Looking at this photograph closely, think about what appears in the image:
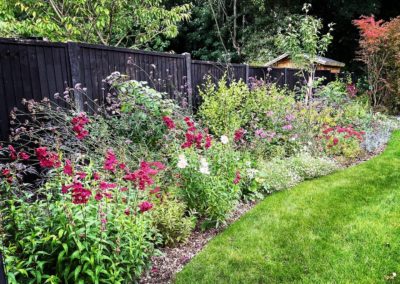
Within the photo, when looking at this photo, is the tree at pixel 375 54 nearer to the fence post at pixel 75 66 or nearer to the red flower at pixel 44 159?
the fence post at pixel 75 66

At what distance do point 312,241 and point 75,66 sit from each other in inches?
115

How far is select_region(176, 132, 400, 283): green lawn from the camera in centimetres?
238

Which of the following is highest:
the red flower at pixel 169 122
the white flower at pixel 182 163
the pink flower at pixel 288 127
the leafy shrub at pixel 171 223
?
the red flower at pixel 169 122

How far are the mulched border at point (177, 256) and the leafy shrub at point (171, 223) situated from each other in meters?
0.08

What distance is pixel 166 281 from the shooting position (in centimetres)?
235

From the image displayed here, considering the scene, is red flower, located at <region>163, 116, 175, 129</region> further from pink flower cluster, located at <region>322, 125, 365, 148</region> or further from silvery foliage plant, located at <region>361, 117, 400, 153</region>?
silvery foliage plant, located at <region>361, 117, 400, 153</region>

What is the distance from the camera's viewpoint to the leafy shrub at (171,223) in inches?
107

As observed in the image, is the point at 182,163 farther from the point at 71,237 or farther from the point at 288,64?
the point at 288,64

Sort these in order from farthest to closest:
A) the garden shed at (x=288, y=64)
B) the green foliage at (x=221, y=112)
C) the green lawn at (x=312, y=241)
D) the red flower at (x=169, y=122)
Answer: the garden shed at (x=288, y=64), the green foliage at (x=221, y=112), the red flower at (x=169, y=122), the green lawn at (x=312, y=241)

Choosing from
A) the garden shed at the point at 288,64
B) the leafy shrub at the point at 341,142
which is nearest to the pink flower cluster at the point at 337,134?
the leafy shrub at the point at 341,142

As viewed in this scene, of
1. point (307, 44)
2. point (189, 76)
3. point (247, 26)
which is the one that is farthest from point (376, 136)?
point (247, 26)

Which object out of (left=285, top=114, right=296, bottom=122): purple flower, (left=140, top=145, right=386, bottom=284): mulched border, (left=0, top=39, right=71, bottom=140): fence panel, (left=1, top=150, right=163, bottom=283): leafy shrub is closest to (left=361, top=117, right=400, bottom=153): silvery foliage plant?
(left=285, top=114, right=296, bottom=122): purple flower

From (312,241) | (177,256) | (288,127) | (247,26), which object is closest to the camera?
(177,256)

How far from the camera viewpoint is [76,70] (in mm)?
3449
